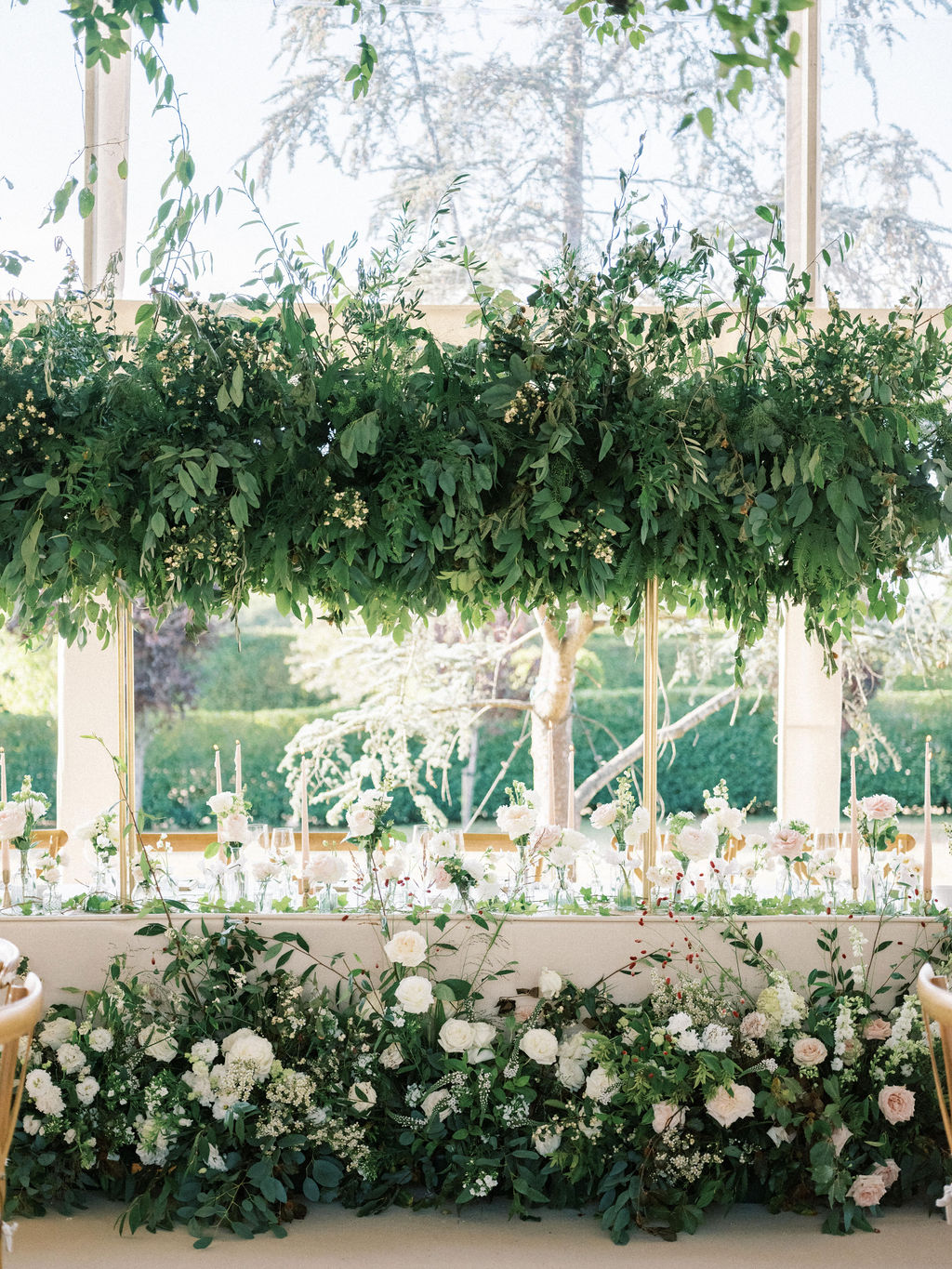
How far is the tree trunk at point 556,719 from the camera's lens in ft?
15.5

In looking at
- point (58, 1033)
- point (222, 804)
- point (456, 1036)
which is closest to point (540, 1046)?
point (456, 1036)

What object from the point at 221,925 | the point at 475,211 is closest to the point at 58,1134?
the point at 221,925

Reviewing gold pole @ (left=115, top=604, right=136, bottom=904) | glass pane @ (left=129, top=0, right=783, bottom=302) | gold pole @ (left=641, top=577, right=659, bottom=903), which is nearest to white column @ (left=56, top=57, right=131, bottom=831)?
glass pane @ (left=129, top=0, right=783, bottom=302)

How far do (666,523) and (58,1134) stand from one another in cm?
220

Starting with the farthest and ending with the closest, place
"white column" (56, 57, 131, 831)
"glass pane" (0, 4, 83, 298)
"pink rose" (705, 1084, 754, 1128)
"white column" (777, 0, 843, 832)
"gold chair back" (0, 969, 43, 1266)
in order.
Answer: "glass pane" (0, 4, 83, 298) < "white column" (777, 0, 843, 832) < "white column" (56, 57, 131, 831) < "pink rose" (705, 1084, 754, 1128) < "gold chair back" (0, 969, 43, 1266)

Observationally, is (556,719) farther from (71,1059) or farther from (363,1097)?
(71,1059)

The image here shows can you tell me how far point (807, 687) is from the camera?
429cm

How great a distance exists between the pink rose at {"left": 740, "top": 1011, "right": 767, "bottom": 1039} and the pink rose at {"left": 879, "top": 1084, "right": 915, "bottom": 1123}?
1.05 feet

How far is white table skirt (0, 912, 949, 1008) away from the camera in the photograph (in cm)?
298

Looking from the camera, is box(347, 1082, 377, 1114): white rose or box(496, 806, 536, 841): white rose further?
box(496, 806, 536, 841): white rose

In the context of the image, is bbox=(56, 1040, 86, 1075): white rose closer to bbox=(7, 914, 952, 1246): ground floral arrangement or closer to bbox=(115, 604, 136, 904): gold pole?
bbox=(7, 914, 952, 1246): ground floral arrangement

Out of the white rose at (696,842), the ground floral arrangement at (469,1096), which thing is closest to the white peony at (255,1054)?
the ground floral arrangement at (469,1096)

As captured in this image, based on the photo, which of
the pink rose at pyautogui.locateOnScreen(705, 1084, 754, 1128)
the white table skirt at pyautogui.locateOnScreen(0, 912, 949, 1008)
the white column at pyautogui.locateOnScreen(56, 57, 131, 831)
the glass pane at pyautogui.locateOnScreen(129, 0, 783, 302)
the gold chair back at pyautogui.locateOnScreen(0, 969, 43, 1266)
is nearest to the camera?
the gold chair back at pyautogui.locateOnScreen(0, 969, 43, 1266)

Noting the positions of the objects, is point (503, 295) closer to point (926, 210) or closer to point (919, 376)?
point (919, 376)
